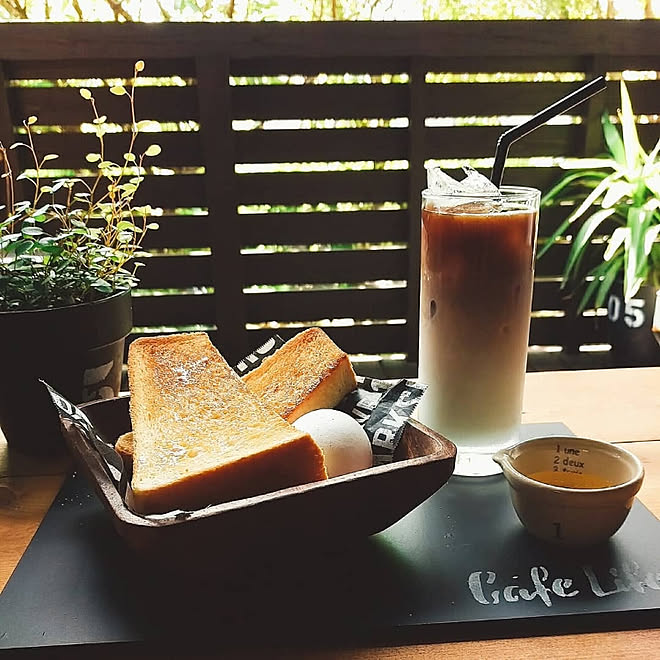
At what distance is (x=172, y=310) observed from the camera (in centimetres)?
248

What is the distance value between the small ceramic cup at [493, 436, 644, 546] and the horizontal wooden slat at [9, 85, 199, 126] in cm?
187

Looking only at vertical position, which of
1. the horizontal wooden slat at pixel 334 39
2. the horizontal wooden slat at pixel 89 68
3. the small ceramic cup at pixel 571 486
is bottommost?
the small ceramic cup at pixel 571 486

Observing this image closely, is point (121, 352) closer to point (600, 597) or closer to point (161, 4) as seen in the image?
point (600, 597)

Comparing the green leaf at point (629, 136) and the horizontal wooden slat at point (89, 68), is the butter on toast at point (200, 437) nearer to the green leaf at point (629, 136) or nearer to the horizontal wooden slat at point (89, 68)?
the horizontal wooden slat at point (89, 68)

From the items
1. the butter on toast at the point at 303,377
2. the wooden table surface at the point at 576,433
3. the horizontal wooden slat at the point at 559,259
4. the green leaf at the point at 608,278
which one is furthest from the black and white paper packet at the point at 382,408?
the horizontal wooden slat at the point at 559,259

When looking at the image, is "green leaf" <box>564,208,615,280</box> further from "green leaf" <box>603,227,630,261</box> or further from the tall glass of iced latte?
the tall glass of iced latte

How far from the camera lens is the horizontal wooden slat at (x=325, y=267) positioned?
2.47 meters

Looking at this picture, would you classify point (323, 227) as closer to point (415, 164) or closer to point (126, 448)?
point (415, 164)

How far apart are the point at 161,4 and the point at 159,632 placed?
2105 mm

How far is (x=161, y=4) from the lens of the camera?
2.21 metres

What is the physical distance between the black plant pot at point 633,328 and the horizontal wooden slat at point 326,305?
0.75 m

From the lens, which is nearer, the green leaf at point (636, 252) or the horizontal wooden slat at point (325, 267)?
the green leaf at point (636, 252)

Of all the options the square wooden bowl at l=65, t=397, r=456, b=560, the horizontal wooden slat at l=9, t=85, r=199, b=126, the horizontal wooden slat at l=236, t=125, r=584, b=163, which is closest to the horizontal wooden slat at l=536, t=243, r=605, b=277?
the horizontal wooden slat at l=236, t=125, r=584, b=163

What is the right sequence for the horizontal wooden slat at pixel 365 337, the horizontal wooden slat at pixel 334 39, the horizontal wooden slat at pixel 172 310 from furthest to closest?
the horizontal wooden slat at pixel 365 337, the horizontal wooden slat at pixel 172 310, the horizontal wooden slat at pixel 334 39
